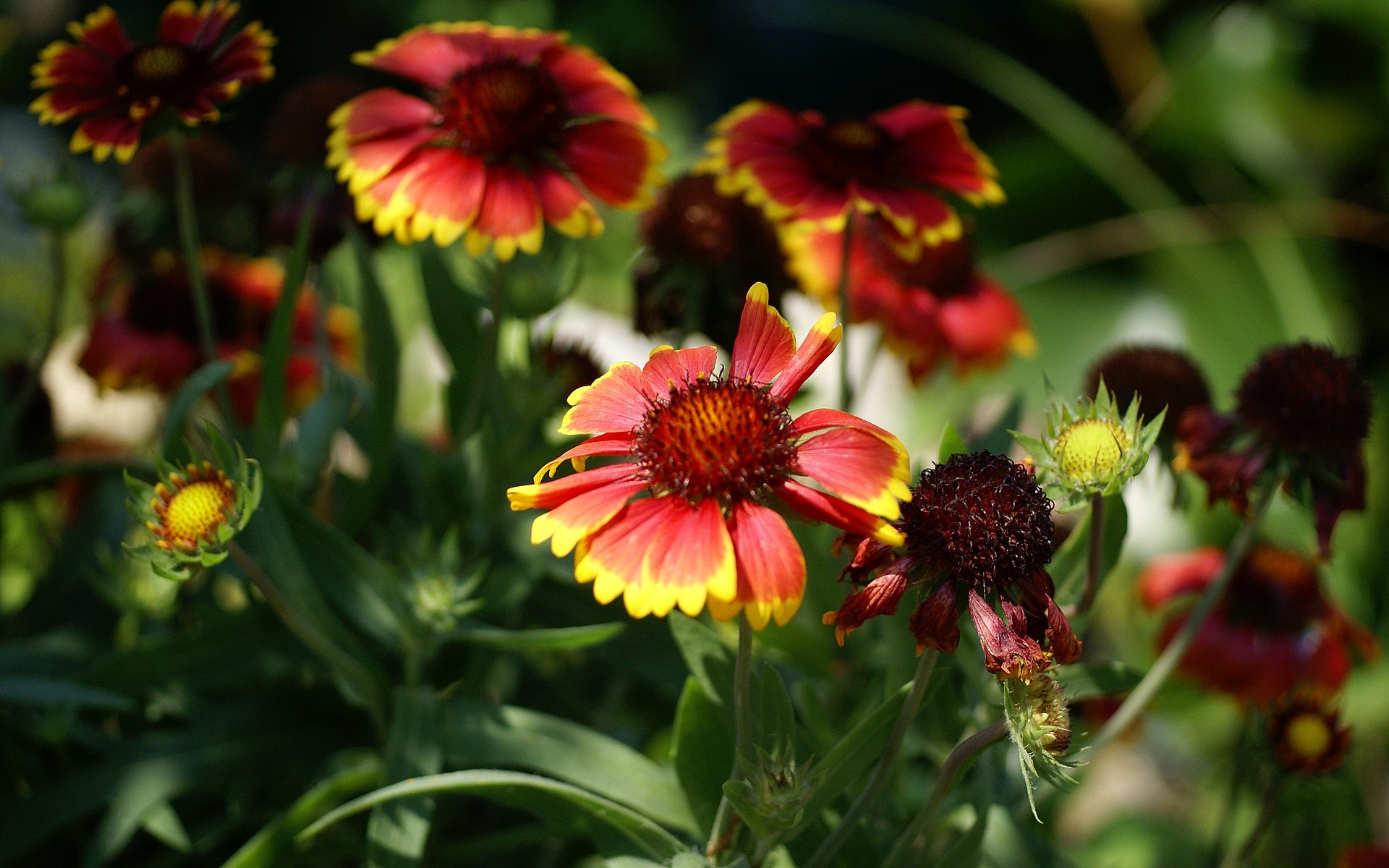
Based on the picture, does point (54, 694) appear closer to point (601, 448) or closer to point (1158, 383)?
point (601, 448)

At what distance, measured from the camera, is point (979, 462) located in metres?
0.49

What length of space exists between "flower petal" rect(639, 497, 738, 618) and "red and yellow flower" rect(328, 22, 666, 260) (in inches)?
9.8

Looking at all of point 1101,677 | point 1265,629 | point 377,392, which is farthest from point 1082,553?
point 377,392

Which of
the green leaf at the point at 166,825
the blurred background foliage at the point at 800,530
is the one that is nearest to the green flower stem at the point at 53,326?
the blurred background foliage at the point at 800,530

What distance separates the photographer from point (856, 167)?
2.56ft

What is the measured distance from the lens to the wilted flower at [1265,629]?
917mm

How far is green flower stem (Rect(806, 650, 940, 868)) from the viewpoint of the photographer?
49 cm

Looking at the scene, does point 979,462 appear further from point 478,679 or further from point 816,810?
point 478,679

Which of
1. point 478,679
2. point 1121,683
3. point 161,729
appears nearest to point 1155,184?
point 1121,683

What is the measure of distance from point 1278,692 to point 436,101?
0.81 meters

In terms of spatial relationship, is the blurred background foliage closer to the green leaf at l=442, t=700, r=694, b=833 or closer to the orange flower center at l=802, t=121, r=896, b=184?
the green leaf at l=442, t=700, r=694, b=833

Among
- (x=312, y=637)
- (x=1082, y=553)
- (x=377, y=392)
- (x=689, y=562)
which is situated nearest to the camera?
(x=689, y=562)

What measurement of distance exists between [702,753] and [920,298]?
0.53 metres

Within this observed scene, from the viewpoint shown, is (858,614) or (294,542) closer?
(858,614)
